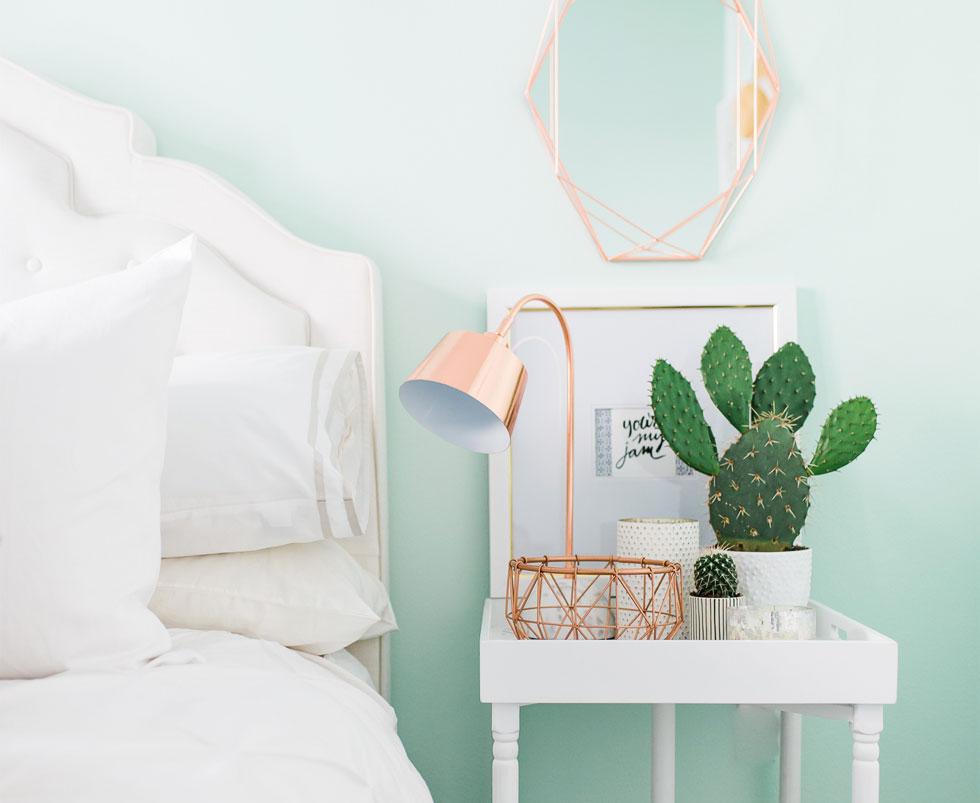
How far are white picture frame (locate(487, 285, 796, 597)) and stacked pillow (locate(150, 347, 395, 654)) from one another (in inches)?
13.5

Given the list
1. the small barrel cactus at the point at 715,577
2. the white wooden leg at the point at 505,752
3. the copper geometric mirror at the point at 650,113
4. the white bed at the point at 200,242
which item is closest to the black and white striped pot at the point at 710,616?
the small barrel cactus at the point at 715,577

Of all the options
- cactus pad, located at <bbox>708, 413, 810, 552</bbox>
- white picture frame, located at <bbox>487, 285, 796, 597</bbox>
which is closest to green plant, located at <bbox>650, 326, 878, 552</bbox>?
cactus pad, located at <bbox>708, 413, 810, 552</bbox>

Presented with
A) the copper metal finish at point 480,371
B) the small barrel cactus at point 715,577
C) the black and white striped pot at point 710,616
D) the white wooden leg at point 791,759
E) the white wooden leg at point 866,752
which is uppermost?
the copper metal finish at point 480,371

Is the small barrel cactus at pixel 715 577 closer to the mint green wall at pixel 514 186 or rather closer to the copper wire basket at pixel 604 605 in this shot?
the copper wire basket at pixel 604 605

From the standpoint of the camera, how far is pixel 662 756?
1.29m

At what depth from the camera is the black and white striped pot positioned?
112cm

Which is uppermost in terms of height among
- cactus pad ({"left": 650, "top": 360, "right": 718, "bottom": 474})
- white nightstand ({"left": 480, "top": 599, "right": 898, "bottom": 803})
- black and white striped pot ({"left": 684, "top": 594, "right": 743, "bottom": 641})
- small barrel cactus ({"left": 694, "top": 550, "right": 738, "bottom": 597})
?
cactus pad ({"left": 650, "top": 360, "right": 718, "bottom": 474})

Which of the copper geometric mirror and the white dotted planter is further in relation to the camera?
the copper geometric mirror

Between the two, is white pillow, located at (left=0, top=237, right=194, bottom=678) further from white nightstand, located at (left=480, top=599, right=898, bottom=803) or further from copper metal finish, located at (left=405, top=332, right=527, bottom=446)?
white nightstand, located at (left=480, top=599, right=898, bottom=803)

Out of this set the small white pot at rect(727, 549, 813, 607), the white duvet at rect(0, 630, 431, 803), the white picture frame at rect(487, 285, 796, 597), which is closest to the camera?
the white duvet at rect(0, 630, 431, 803)

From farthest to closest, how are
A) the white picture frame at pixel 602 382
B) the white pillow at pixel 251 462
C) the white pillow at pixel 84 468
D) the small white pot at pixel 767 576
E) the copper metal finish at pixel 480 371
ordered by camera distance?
the white picture frame at pixel 602 382 < the small white pot at pixel 767 576 < the white pillow at pixel 251 462 < the copper metal finish at pixel 480 371 < the white pillow at pixel 84 468

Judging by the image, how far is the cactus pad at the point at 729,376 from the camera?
1296 mm

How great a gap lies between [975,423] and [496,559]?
779 millimetres

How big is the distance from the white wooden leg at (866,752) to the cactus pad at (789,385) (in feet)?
1.37
